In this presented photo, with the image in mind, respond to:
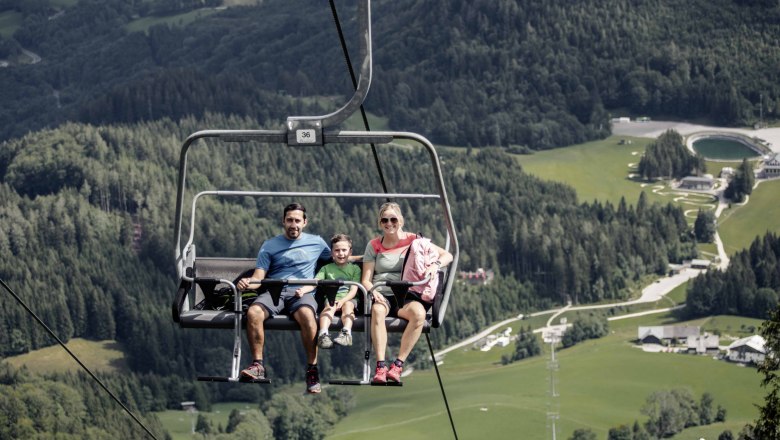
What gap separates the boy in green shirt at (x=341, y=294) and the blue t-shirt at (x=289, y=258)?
0.48 ft

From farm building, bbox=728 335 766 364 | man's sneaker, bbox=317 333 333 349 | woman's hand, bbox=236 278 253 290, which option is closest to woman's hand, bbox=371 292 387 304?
man's sneaker, bbox=317 333 333 349

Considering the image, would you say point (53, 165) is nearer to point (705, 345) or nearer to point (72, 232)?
point (72, 232)

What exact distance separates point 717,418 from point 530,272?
6373 cm

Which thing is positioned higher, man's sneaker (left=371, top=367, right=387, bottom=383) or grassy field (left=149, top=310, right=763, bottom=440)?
man's sneaker (left=371, top=367, right=387, bottom=383)

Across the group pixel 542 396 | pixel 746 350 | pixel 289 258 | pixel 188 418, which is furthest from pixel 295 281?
pixel 188 418

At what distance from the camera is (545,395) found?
471 feet

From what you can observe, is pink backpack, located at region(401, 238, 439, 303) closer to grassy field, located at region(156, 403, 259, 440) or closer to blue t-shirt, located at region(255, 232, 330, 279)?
blue t-shirt, located at region(255, 232, 330, 279)

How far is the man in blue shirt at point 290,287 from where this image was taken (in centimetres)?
1741

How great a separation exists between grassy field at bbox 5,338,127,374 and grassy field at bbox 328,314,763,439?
84.9ft

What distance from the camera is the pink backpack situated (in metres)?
18.0

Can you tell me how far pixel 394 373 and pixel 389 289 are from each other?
100 centimetres

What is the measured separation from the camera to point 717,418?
424ft

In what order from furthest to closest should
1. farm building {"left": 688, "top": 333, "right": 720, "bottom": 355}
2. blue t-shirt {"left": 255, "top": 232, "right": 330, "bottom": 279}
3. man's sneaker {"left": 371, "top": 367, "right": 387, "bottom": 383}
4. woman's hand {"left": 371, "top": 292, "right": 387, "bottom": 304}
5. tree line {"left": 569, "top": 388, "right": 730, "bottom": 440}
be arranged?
farm building {"left": 688, "top": 333, "right": 720, "bottom": 355} → tree line {"left": 569, "top": 388, "right": 730, "bottom": 440} → blue t-shirt {"left": 255, "top": 232, "right": 330, "bottom": 279} → woman's hand {"left": 371, "top": 292, "right": 387, "bottom": 304} → man's sneaker {"left": 371, "top": 367, "right": 387, "bottom": 383}

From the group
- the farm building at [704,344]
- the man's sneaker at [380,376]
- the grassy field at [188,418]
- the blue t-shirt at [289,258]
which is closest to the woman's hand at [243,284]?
the blue t-shirt at [289,258]
